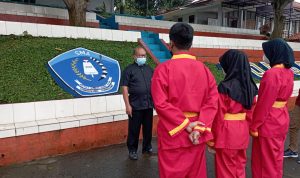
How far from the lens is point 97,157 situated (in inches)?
193

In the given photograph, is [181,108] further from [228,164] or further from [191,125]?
[228,164]

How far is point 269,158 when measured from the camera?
12.2 feet

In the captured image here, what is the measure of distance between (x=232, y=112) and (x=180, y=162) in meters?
0.81

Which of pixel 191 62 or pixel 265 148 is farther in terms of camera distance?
pixel 265 148

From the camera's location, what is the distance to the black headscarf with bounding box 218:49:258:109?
3238mm

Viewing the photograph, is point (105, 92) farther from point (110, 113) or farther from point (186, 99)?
point (186, 99)

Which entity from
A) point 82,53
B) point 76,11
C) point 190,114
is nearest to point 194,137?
point 190,114

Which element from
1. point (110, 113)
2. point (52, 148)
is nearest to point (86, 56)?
point (110, 113)

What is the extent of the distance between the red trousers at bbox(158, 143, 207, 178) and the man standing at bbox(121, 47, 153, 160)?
6.07 ft

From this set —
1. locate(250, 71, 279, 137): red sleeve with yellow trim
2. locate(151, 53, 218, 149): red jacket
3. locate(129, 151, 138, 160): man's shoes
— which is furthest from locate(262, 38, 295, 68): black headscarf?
locate(129, 151, 138, 160): man's shoes

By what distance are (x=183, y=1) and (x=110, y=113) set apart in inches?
1201

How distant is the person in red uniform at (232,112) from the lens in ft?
10.7

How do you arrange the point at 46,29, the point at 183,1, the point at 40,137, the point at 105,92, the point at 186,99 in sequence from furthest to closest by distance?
the point at 183,1 < the point at 46,29 < the point at 105,92 < the point at 40,137 < the point at 186,99

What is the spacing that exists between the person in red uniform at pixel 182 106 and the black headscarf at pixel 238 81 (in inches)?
12.7
